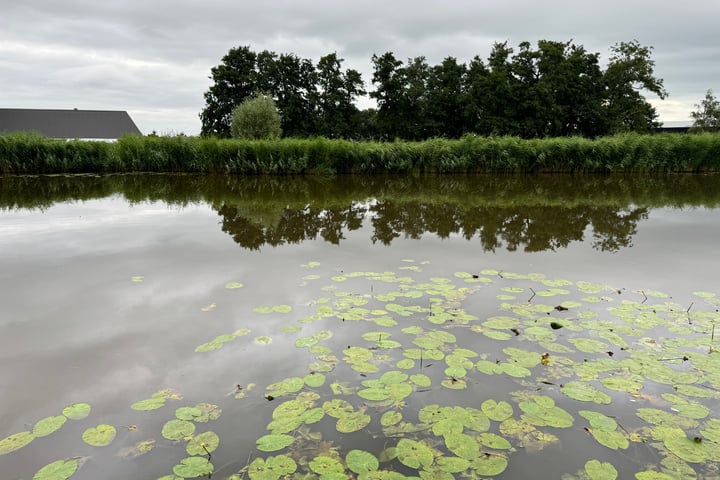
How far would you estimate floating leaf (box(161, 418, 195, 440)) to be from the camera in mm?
2465

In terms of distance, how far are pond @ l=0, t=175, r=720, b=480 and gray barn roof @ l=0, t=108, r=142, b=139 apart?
53827 millimetres

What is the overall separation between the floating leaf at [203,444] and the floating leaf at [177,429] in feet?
→ 0.24

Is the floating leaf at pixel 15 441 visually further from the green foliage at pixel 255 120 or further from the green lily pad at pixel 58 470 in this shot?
the green foliage at pixel 255 120

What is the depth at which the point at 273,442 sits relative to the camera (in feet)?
7.89

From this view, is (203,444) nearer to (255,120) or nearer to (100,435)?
(100,435)

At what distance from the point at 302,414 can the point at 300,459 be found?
14.3 inches

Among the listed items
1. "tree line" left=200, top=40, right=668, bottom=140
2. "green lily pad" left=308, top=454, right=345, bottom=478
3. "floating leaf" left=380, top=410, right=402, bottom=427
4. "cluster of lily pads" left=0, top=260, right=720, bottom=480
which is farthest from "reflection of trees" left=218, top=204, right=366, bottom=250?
"tree line" left=200, top=40, right=668, bottom=140

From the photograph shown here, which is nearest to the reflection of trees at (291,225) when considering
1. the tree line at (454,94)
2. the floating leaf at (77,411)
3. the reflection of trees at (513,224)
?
the reflection of trees at (513,224)

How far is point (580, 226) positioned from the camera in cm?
841

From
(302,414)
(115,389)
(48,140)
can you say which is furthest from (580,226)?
(48,140)

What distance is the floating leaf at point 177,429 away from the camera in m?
2.46

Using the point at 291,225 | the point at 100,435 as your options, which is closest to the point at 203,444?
the point at 100,435

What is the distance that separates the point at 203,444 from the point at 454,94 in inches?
1618

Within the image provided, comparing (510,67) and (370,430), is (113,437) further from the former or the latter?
(510,67)
